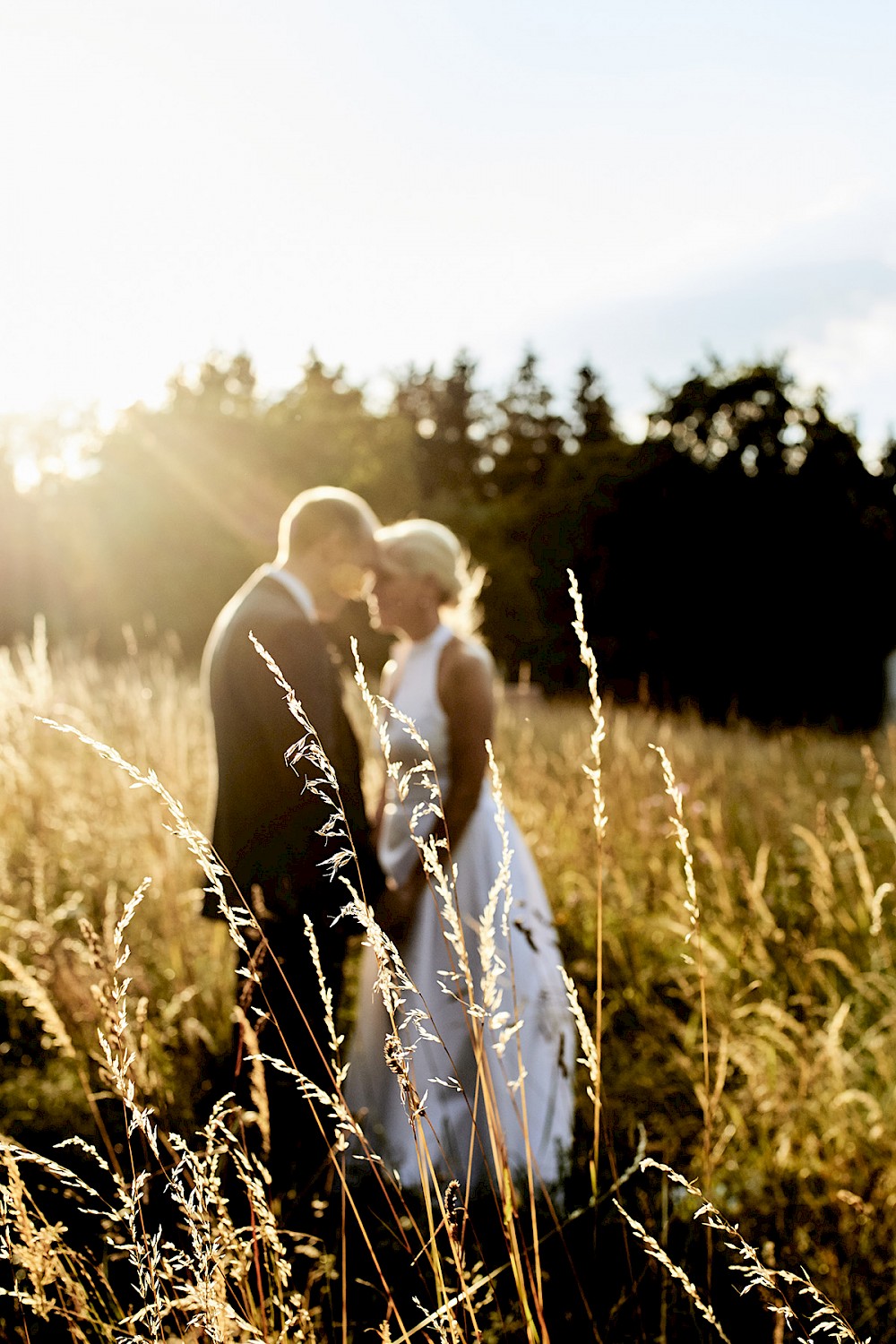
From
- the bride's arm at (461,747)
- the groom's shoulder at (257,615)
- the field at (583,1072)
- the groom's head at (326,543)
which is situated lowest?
the field at (583,1072)

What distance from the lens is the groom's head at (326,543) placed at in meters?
2.74

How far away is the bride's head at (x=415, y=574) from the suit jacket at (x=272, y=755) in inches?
21.9

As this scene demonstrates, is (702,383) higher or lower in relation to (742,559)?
higher

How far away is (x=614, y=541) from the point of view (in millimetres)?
14547

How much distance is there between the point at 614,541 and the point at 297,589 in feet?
40.9

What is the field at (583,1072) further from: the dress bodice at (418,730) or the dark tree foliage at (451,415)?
the dark tree foliage at (451,415)

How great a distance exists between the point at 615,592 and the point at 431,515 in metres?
4.51

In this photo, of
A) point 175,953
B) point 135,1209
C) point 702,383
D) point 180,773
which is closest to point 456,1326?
point 135,1209

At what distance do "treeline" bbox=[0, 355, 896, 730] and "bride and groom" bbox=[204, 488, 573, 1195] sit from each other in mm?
10604

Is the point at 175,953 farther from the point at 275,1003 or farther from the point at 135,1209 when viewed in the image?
the point at 135,1209

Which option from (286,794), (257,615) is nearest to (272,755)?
(286,794)

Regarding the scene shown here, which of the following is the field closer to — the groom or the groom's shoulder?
the groom

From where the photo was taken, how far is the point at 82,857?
423 cm

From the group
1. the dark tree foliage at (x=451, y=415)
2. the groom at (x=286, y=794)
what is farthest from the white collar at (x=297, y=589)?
the dark tree foliage at (x=451, y=415)
